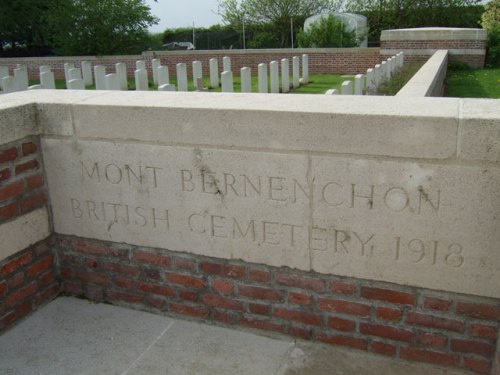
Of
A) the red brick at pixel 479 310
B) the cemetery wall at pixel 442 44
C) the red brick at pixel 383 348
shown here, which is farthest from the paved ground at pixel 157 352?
the cemetery wall at pixel 442 44

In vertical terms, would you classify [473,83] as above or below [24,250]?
below

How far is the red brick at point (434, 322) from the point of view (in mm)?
2322

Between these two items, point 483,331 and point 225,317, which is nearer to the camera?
point 483,331

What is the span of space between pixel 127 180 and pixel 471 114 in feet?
5.42

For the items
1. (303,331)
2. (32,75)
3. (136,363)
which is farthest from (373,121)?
(32,75)

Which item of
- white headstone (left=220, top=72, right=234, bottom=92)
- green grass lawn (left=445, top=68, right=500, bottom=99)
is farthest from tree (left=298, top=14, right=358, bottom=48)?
white headstone (left=220, top=72, right=234, bottom=92)

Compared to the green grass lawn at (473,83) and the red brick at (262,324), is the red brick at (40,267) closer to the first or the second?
the red brick at (262,324)

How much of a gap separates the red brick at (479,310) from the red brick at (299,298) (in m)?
0.67

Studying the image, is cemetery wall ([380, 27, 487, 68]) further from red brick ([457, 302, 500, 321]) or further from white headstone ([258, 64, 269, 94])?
red brick ([457, 302, 500, 321])

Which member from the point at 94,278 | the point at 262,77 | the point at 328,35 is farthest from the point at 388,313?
the point at 328,35

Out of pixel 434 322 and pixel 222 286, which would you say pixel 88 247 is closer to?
pixel 222 286

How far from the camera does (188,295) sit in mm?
2838

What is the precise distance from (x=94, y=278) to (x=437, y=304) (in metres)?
1.84

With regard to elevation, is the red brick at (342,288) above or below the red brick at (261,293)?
above
